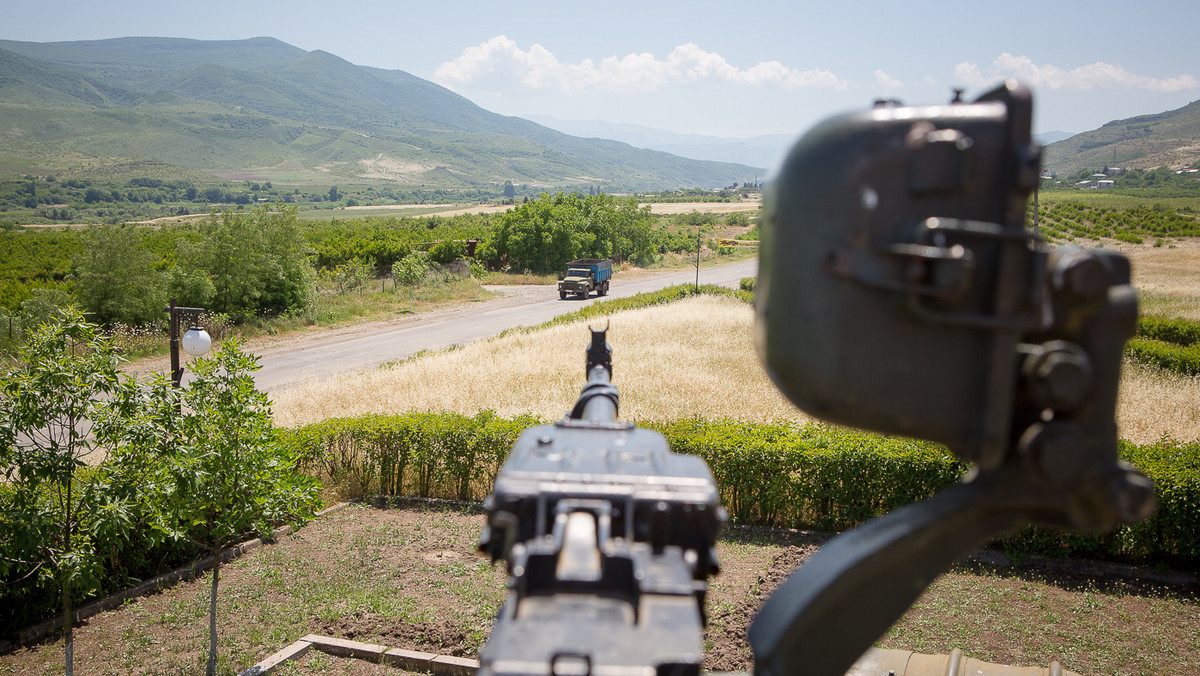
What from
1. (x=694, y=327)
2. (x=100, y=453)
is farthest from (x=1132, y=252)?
(x=100, y=453)

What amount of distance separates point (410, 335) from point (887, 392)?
3149 centimetres

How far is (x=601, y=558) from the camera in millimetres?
2064

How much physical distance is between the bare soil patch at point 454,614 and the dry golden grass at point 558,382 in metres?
5.30

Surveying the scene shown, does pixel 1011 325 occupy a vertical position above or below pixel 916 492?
above

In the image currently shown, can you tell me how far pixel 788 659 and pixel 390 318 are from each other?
36.3m

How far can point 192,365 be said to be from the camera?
7738 millimetres

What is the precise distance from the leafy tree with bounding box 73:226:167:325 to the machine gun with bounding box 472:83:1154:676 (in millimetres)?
29991

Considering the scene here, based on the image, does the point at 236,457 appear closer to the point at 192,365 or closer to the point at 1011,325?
the point at 192,365

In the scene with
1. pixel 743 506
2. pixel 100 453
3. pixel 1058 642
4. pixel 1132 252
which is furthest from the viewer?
pixel 1132 252

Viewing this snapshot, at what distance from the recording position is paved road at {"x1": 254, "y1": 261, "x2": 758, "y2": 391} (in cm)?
2559

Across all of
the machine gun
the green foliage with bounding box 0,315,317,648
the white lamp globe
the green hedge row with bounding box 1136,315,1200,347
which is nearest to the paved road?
the white lamp globe

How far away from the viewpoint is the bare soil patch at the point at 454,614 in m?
7.96

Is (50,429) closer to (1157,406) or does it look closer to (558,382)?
(558,382)

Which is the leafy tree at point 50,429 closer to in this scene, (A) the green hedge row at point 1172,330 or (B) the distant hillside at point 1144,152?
(A) the green hedge row at point 1172,330
